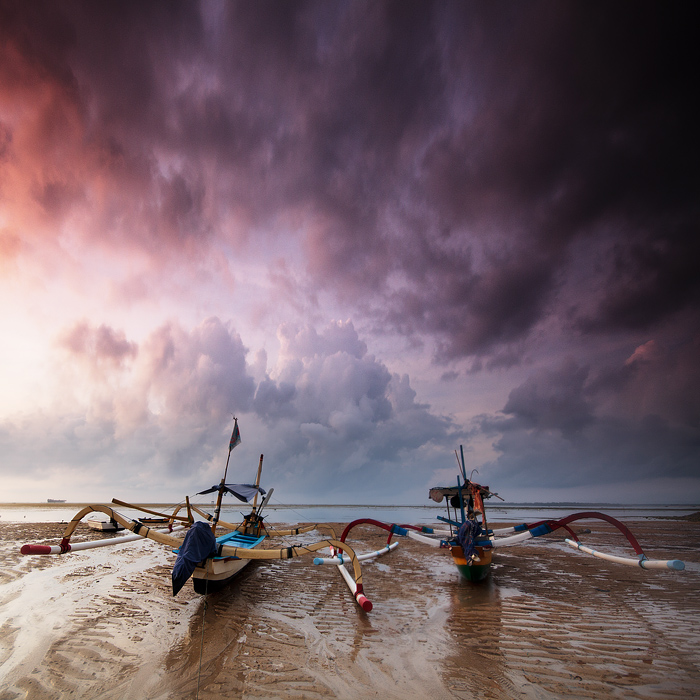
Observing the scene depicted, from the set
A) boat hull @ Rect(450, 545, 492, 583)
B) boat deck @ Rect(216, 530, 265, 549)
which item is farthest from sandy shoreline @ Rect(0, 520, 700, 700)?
boat deck @ Rect(216, 530, 265, 549)

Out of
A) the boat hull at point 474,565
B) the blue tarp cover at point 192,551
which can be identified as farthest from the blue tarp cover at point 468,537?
the blue tarp cover at point 192,551

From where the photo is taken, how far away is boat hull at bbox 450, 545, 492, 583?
9.83m

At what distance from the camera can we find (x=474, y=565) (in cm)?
977

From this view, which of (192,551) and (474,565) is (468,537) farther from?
(192,551)

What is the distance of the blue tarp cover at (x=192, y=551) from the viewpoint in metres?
6.64

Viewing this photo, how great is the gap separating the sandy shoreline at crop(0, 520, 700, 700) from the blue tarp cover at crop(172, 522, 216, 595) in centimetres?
110

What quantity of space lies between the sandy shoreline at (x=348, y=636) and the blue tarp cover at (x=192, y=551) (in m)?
1.10

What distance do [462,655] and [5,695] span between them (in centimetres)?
716

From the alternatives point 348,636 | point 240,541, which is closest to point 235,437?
point 240,541

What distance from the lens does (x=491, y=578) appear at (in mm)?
11180

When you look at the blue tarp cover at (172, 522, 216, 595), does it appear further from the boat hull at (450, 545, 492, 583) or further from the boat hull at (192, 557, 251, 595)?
the boat hull at (450, 545, 492, 583)

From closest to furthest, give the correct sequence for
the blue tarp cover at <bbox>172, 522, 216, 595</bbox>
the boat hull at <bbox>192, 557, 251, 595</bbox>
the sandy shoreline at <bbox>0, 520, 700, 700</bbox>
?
the sandy shoreline at <bbox>0, 520, 700, 700</bbox>
the blue tarp cover at <bbox>172, 522, 216, 595</bbox>
the boat hull at <bbox>192, 557, 251, 595</bbox>

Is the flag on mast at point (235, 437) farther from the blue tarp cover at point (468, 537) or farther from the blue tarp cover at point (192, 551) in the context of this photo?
the blue tarp cover at point (468, 537)

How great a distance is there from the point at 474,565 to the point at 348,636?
16.3ft
